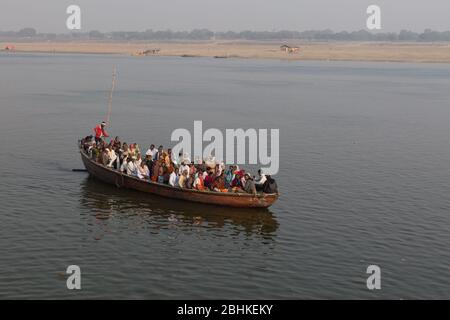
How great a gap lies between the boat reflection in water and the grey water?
0.09 m

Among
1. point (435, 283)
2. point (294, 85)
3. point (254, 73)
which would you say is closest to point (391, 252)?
point (435, 283)

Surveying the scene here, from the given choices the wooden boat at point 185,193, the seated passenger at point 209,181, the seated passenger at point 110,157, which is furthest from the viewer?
the seated passenger at point 110,157

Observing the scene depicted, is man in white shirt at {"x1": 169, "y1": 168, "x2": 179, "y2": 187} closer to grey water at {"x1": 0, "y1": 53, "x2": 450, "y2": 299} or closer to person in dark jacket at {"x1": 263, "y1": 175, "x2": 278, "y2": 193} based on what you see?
grey water at {"x1": 0, "y1": 53, "x2": 450, "y2": 299}

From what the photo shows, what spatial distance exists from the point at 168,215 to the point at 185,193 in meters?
1.68

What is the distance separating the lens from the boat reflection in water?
87.3 feet

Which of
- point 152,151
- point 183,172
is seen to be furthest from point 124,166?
point 183,172

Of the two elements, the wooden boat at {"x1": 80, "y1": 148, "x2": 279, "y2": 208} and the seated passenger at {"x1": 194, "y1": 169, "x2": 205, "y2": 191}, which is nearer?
the wooden boat at {"x1": 80, "y1": 148, "x2": 279, "y2": 208}

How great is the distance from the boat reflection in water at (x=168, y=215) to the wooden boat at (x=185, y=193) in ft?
0.88

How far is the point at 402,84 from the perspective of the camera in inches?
3910

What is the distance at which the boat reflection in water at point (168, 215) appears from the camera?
87.3 ft

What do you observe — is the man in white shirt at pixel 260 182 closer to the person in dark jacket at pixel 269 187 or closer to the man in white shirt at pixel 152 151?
the person in dark jacket at pixel 269 187

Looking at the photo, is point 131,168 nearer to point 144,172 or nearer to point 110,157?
point 144,172

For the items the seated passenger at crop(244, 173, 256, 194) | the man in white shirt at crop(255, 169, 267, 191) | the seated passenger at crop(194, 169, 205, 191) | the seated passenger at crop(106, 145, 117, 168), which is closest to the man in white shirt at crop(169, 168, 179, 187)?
the seated passenger at crop(194, 169, 205, 191)

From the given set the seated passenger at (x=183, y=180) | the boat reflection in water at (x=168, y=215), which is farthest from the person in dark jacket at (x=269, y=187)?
the seated passenger at (x=183, y=180)
